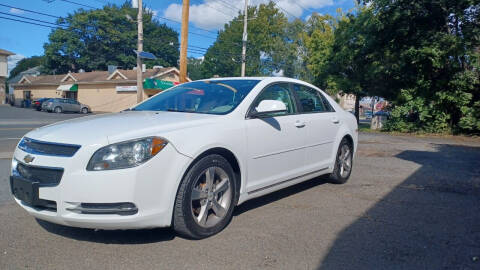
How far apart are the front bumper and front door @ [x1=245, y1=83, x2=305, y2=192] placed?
1050mm

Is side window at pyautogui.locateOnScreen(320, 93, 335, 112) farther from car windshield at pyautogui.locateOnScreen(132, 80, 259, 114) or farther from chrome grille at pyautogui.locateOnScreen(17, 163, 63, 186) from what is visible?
chrome grille at pyautogui.locateOnScreen(17, 163, 63, 186)

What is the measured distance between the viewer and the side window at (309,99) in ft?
16.2

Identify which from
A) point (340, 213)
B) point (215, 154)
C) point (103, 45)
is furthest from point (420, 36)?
point (103, 45)

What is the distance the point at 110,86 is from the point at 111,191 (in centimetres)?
4246

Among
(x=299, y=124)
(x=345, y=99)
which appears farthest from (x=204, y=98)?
(x=345, y=99)

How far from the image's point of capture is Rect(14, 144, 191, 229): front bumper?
2881 mm

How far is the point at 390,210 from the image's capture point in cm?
442

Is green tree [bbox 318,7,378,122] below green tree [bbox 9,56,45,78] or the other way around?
below

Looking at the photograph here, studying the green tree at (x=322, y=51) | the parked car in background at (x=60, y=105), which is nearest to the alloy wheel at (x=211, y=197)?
the green tree at (x=322, y=51)

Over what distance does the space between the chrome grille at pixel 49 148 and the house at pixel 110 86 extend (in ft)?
111

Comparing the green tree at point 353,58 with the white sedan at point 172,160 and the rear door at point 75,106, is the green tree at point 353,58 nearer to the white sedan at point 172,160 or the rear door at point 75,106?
the white sedan at point 172,160

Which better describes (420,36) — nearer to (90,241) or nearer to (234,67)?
(90,241)

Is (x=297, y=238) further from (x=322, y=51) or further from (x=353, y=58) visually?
(x=322, y=51)

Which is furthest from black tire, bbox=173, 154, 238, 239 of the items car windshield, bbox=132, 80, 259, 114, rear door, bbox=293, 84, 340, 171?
rear door, bbox=293, 84, 340, 171
